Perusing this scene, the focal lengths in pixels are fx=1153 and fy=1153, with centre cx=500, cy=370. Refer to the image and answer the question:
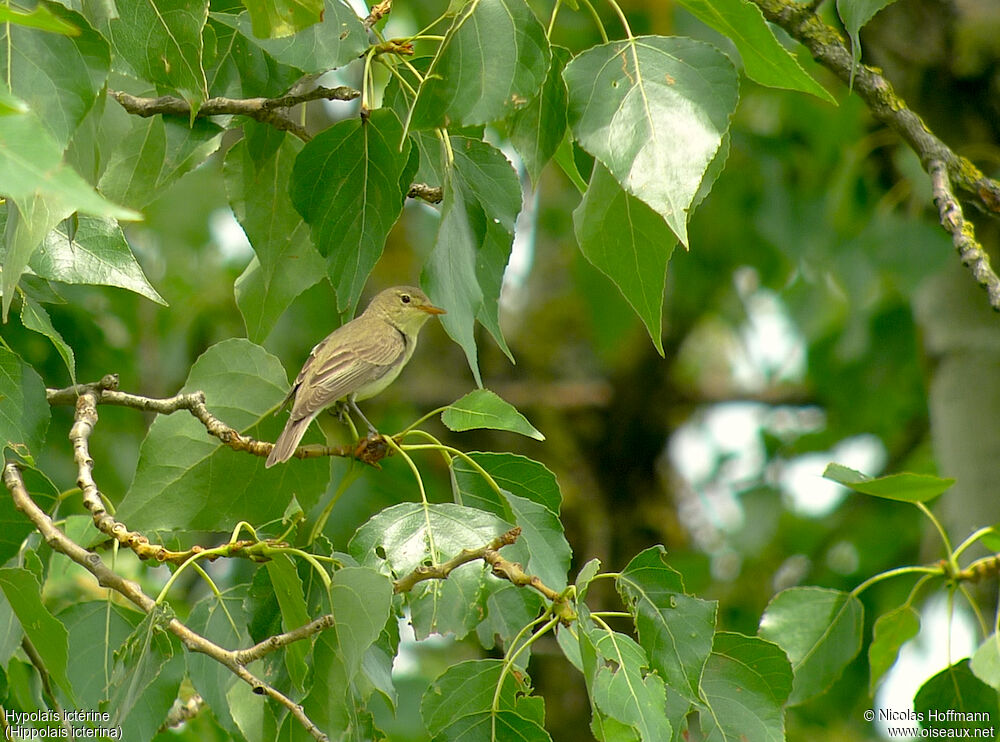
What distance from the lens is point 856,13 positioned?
2203 millimetres

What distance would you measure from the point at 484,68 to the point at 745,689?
130 cm

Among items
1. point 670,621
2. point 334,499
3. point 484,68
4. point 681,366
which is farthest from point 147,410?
point 681,366

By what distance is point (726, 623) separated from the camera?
24.7ft

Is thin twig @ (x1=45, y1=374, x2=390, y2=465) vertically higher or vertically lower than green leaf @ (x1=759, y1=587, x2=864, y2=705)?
higher

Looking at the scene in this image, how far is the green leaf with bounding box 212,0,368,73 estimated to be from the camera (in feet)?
6.97

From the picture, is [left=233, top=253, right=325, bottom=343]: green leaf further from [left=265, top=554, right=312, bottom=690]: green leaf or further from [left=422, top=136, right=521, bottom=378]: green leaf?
[left=265, top=554, right=312, bottom=690]: green leaf

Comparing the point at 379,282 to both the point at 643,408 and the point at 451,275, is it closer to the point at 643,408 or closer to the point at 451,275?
the point at 643,408

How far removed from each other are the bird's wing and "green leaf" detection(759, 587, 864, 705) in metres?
1.31

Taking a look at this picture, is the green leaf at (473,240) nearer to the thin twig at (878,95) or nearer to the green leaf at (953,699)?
the thin twig at (878,95)

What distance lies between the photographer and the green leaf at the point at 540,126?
217 cm

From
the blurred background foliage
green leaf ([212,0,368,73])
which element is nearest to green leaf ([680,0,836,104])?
green leaf ([212,0,368,73])

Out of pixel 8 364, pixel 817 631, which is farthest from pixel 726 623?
pixel 8 364

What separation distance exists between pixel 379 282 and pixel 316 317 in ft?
1.50

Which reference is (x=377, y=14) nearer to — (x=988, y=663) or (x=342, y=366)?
(x=342, y=366)
